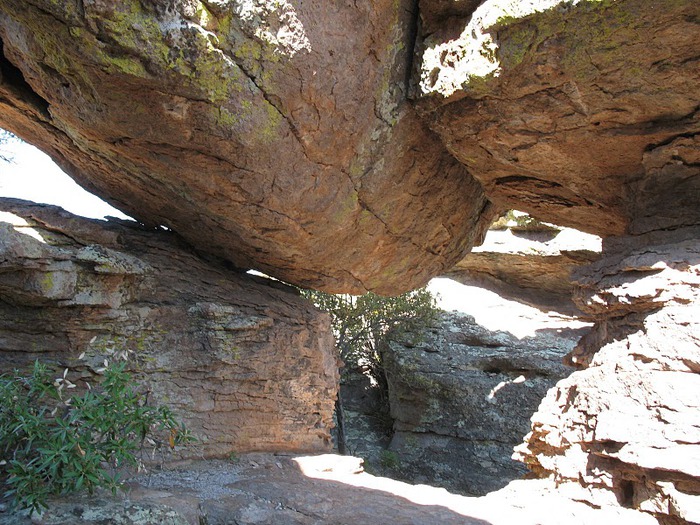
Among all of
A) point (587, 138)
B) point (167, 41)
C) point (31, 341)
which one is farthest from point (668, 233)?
point (31, 341)

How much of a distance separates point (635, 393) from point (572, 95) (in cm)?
257

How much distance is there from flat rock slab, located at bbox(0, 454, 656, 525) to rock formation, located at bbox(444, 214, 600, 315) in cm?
770

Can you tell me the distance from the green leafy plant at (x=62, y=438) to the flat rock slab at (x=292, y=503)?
150 mm

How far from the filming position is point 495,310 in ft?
45.2

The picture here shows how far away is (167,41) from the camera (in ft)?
14.1

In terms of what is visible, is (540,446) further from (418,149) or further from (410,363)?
(410,363)

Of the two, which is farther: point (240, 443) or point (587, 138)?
point (240, 443)

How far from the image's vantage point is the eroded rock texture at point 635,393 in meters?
4.48

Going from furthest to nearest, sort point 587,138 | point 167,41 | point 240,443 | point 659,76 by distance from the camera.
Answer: point 240,443 < point 587,138 < point 659,76 < point 167,41

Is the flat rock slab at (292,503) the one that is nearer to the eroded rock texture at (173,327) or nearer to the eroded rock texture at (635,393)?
the eroded rock texture at (635,393)

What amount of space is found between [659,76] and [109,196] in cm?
564

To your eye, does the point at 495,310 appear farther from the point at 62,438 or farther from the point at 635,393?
the point at 62,438

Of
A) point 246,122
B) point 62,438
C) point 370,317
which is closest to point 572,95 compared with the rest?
point 246,122

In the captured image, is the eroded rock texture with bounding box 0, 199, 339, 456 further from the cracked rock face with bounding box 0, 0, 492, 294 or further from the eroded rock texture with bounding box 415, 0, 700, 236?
the eroded rock texture with bounding box 415, 0, 700, 236
